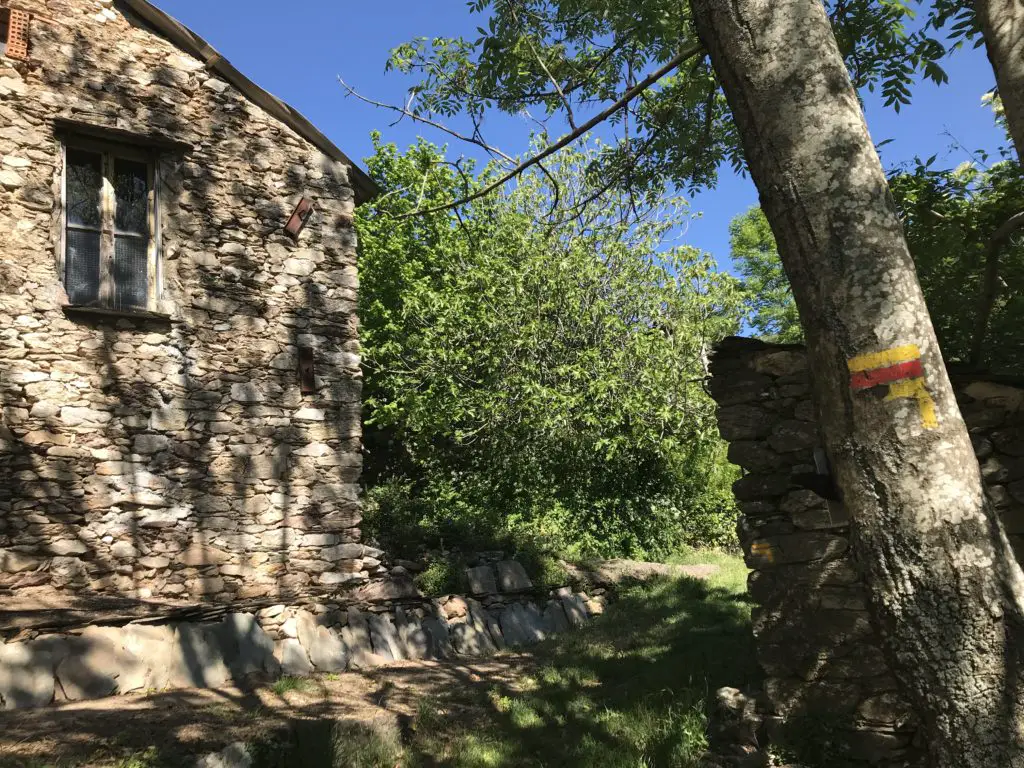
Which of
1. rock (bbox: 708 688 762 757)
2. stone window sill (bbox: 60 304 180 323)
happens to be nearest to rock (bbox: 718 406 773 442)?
rock (bbox: 708 688 762 757)

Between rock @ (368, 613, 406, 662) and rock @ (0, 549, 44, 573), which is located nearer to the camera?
rock @ (0, 549, 44, 573)

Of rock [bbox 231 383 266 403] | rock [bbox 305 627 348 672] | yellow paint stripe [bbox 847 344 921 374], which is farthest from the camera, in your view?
rock [bbox 231 383 266 403]

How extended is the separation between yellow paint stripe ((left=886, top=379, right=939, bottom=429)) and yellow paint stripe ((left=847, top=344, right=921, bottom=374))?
0.06 metres

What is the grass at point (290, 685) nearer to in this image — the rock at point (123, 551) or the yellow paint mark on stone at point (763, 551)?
the rock at point (123, 551)

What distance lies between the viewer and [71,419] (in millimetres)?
6941

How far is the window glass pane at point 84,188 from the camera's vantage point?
730cm

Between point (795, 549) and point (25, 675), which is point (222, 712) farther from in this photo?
point (795, 549)

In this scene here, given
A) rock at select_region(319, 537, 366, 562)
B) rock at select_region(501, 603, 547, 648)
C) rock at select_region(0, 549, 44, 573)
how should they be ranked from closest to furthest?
rock at select_region(0, 549, 44, 573) < rock at select_region(319, 537, 366, 562) < rock at select_region(501, 603, 547, 648)

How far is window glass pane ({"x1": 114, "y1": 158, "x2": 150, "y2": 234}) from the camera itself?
24.7 feet

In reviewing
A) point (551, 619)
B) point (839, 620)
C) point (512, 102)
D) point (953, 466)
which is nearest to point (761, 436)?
point (839, 620)

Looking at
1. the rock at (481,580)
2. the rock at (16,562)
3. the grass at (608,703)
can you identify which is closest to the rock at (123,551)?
the rock at (16,562)

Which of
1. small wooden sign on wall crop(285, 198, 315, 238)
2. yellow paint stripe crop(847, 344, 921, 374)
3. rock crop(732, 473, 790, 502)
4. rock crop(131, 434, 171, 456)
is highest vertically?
small wooden sign on wall crop(285, 198, 315, 238)

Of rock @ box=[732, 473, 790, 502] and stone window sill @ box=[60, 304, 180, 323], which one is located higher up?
stone window sill @ box=[60, 304, 180, 323]

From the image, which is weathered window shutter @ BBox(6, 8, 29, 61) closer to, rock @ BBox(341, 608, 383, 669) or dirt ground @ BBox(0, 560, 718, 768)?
dirt ground @ BBox(0, 560, 718, 768)
